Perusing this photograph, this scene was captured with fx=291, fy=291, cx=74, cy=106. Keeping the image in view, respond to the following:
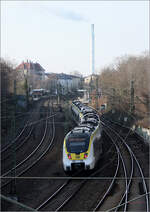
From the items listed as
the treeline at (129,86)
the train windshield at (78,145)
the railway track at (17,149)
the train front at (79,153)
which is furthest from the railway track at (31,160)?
the treeline at (129,86)

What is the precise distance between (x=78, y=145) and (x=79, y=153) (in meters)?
0.36

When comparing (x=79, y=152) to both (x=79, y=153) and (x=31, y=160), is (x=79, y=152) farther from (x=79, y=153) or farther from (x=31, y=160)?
(x=31, y=160)

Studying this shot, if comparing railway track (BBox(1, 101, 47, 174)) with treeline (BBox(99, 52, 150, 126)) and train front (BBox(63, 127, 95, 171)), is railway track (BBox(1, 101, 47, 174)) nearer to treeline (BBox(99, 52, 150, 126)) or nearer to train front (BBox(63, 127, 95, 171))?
train front (BBox(63, 127, 95, 171))

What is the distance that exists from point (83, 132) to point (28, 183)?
333 cm

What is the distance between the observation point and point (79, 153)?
1262 cm


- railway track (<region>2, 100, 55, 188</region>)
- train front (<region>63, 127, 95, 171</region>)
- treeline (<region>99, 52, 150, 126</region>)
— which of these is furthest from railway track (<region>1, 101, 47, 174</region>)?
treeline (<region>99, 52, 150, 126</region>)

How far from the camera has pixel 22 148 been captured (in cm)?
2072

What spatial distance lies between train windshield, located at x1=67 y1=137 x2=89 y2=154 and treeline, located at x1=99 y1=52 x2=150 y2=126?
12.6 m

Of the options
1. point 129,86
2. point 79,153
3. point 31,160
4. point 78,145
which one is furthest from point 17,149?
point 129,86

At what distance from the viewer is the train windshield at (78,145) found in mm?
12680

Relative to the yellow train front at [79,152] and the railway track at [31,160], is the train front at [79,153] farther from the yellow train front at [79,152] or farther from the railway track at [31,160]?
the railway track at [31,160]

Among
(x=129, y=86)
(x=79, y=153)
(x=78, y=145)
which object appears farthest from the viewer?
(x=129, y=86)

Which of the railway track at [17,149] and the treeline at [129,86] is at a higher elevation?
the treeline at [129,86]

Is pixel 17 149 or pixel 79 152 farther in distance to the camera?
pixel 17 149
